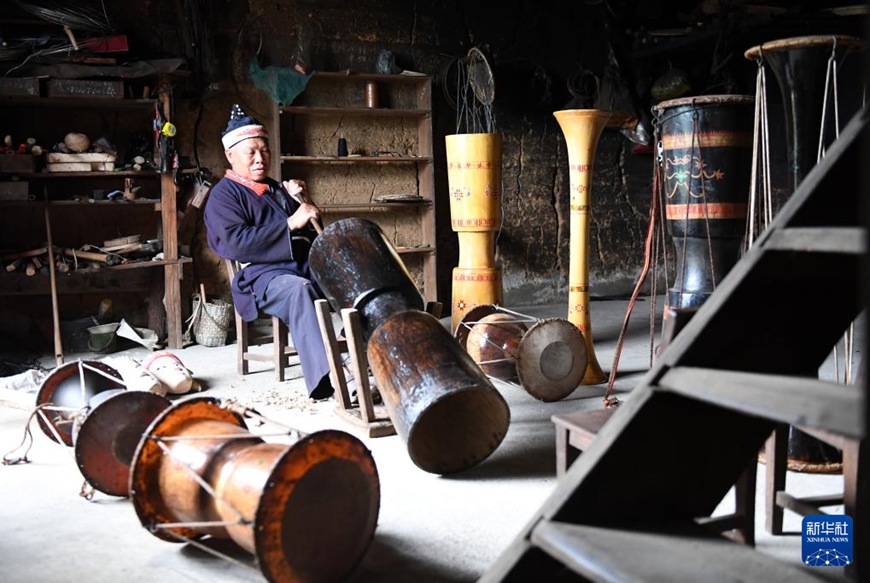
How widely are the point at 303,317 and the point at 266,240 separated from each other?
0.59 metres

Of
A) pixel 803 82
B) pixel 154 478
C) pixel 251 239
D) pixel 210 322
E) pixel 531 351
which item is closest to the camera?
pixel 154 478

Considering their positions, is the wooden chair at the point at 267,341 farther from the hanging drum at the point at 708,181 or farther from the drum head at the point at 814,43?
the drum head at the point at 814,43

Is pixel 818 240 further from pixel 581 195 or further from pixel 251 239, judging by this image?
pixel 251 239

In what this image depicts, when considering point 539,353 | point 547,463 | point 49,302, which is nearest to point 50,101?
point 49,302

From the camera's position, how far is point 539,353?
3654mm

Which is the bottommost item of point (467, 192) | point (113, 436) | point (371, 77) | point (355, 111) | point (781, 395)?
point (113, 436)

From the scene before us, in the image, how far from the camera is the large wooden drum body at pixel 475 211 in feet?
14.3

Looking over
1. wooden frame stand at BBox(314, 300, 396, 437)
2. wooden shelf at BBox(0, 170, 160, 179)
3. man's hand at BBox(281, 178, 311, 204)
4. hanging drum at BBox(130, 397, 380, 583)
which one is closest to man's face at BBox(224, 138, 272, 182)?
man's hand at BBox(281, 178, 311, 204)

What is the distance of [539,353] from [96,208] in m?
3.45

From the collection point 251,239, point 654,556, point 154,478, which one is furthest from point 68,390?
point 654,556

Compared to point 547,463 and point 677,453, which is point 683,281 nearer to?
point 547,463

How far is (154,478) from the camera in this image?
2.13m

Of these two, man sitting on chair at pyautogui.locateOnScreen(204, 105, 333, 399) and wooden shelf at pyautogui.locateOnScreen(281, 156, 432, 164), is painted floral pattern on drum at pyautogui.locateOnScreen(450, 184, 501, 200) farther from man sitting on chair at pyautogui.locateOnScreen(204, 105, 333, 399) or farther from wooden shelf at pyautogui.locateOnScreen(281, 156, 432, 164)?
wooden shelf at pyautogui.locateOnScreen(281, 156, 432, 164)

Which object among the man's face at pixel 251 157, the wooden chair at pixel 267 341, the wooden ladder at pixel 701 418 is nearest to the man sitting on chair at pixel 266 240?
the man's face at pixel 251 157
